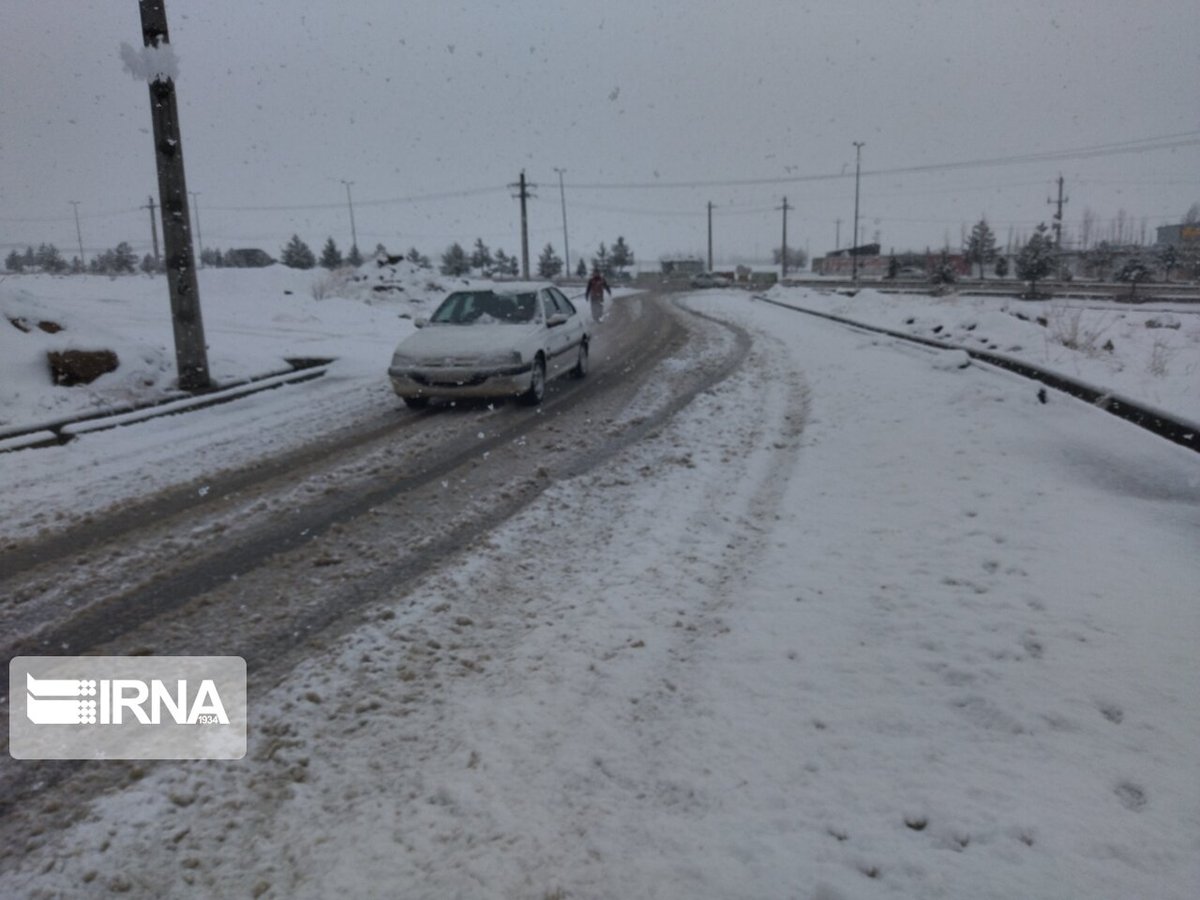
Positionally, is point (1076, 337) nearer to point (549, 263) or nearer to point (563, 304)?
point (563, 304)

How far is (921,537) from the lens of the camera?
4938 millimetres

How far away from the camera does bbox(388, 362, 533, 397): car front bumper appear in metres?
9.48

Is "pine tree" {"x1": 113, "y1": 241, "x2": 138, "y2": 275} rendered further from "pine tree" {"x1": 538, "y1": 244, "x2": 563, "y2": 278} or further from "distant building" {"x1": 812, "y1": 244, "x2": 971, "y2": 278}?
"distant building" {"x1": 812, "y1": 244, "x2": 971, "y2": 278}

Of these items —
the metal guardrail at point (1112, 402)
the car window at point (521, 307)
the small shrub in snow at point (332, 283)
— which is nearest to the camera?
the metal guardrail at point (1112, 402)

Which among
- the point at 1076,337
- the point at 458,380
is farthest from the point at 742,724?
the point at 1076,337

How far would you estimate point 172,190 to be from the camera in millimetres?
10367

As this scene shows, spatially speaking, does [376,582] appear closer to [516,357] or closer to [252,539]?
[252,539]

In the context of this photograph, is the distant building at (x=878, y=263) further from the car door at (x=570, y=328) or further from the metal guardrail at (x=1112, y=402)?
the metal guardrail at (x=1112, y=402)

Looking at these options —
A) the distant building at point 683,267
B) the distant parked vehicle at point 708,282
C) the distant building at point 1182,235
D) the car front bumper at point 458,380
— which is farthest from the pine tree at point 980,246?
the car front bumper at point 458,380

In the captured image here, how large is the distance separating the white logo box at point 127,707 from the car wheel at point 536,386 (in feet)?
21.7

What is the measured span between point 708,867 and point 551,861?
0.49 meters

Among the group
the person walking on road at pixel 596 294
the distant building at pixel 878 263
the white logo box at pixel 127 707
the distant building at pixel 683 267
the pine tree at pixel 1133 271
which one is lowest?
the white logo box at pixel 127 707

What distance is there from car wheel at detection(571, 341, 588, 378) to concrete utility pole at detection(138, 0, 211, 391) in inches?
218

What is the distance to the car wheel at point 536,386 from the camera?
9.91 m
